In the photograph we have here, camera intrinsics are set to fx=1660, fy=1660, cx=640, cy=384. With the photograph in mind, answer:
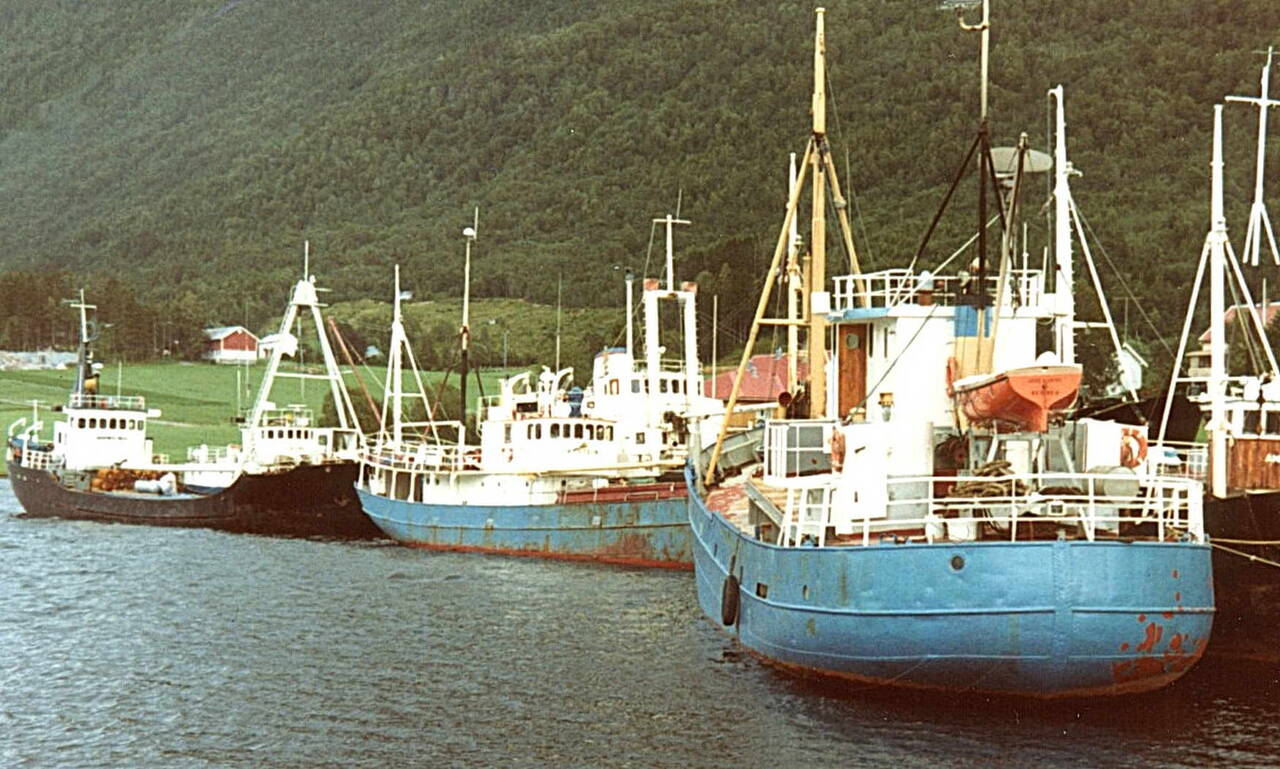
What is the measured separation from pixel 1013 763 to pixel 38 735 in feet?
55.1

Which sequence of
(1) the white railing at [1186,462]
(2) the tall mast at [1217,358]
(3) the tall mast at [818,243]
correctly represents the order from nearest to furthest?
(2) the tall mast at [1217,358]
(1) the white railing at [1186,462]
(3) the tall mast at [818,243]

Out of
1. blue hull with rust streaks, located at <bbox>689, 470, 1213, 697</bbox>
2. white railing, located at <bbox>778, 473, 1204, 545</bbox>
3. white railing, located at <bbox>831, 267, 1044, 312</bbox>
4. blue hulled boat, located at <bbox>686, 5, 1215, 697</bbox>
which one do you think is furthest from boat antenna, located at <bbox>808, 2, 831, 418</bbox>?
blue hull with rust streaks, located at <bbox>689, 470, 1213, 697</bbox>

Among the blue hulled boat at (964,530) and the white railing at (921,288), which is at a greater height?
the white railing at (921,288)

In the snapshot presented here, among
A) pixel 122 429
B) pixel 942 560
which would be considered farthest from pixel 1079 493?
pixel 122 429

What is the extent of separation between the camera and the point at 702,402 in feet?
201

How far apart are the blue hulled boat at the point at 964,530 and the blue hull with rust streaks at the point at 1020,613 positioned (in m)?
0.03

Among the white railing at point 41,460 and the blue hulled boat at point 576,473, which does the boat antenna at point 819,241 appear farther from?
the white railing at point 41,460

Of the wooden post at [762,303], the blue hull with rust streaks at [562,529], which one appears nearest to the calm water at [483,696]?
the blue hull with rust streaks at [562,529]

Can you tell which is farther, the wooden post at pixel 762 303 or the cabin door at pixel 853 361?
the wooden post at pixel 762 303

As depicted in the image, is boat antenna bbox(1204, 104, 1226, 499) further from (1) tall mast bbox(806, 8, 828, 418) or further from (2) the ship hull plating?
(2) the ship hull plating

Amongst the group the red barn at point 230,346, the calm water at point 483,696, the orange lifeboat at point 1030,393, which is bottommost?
the calm water at point 483,696

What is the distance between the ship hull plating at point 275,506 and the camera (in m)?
72.6

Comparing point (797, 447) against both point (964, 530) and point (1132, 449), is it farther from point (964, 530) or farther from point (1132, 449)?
point (1132, 449)

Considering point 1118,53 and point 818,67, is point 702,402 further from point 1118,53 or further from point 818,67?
point 1118,53
